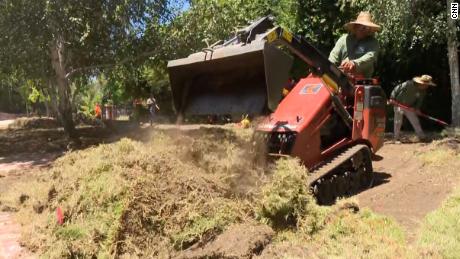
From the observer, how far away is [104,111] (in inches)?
1467

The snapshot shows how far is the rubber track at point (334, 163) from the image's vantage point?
6220 millimetres

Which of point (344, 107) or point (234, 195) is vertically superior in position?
point (344, 107)

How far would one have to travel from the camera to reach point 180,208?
5.04 metres

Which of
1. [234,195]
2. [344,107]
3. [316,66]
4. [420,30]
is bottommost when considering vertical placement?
[234,195]

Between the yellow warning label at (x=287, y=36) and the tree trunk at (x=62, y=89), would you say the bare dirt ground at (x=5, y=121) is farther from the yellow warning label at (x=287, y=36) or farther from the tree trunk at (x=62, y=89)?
the yellow warning label at (x=287, y=36)

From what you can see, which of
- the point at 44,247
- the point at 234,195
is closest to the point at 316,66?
the point at 234,195

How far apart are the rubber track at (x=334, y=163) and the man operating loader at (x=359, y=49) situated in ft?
3.81

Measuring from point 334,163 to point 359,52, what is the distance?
2027 mm

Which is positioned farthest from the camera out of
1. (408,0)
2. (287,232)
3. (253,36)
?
(408,0)

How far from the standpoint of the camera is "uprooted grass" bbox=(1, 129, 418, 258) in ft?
16.1

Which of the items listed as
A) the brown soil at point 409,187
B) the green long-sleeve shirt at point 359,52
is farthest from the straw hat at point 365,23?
the brown soil at point 409,187

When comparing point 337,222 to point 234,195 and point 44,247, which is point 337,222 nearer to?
point 234,195

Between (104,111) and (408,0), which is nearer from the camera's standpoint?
(408,0)

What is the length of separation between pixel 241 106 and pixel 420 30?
7393 millimetres
